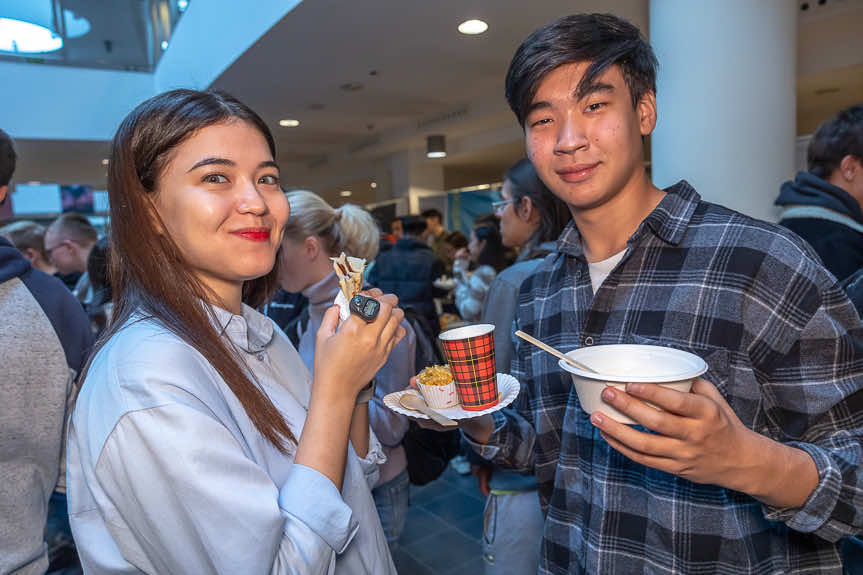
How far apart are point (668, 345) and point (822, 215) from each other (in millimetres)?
1558

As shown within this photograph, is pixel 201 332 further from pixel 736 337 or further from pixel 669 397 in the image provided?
pixel 736 337

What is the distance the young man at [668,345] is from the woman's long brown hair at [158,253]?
569 millimetres

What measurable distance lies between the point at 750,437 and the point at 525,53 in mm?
910

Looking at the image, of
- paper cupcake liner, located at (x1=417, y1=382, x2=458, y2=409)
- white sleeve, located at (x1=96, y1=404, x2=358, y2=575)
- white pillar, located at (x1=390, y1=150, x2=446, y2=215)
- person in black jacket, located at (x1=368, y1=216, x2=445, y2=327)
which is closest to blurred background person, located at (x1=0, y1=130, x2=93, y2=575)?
white sleeve, located at (x1=96, y1=404, x2=358, y2=575)

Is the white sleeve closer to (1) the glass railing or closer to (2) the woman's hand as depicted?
(2) the woman's hand

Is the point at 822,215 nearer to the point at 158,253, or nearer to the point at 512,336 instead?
the point at 512,336

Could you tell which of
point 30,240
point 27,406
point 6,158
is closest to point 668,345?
point 27,406

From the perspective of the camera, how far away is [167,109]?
1.00 meters

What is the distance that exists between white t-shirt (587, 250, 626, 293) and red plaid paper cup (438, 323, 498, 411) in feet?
0.95

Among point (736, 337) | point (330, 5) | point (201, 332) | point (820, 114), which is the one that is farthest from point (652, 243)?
point (820, 114)

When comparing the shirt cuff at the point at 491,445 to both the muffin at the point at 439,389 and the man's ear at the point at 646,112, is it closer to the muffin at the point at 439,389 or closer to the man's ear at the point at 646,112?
the muffin at the point at 439,389

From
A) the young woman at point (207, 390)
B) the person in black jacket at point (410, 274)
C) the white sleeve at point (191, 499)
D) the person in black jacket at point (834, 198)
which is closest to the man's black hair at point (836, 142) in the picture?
the person in black jacket at point (834, 198)

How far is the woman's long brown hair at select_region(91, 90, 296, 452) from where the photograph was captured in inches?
36.8

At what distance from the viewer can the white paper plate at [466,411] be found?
101 cm
